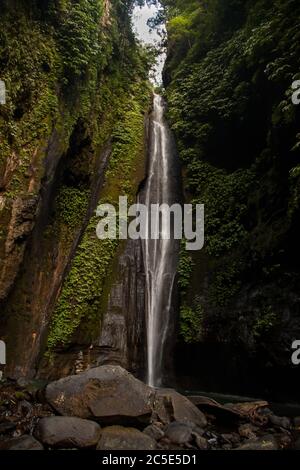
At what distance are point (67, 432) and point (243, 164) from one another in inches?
378

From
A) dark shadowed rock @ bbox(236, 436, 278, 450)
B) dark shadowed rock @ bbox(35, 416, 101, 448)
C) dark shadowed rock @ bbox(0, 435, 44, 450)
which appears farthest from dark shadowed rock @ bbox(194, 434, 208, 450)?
dark shadowed rock @ bbox(0, 435, 44, 450)

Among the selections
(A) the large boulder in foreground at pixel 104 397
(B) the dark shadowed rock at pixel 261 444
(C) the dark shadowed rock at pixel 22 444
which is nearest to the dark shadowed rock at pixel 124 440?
(A) the large boulder in foreground at pixel 104 397

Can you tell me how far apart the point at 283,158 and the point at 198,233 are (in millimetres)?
3819

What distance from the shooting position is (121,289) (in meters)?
10.1

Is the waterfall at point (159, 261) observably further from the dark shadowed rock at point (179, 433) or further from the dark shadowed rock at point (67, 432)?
the dark shadowed rock at point (67, 432)

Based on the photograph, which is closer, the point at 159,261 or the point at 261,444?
the point at 261,444

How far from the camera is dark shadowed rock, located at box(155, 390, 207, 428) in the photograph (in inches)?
230

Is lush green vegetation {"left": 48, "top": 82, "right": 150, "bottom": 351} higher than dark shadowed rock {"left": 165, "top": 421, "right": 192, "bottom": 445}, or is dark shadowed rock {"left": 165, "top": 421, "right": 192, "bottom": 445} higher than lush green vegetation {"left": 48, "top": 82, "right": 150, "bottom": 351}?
lush green vegetation {"left": 48, "top": 82, "right": 150, "bottom": 351}

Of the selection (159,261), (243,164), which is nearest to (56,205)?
(159,261)

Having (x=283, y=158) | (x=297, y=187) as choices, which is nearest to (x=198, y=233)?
(x=283, y=158)

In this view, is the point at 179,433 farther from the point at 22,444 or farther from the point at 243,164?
the point at 243,164

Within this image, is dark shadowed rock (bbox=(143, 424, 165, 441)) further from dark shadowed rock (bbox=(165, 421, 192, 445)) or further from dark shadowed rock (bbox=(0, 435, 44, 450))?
dark shadowed rock (bbox=(0, 435, 44, 450))

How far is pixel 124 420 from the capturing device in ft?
17.6

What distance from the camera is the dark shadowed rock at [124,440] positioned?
4.77 metres
